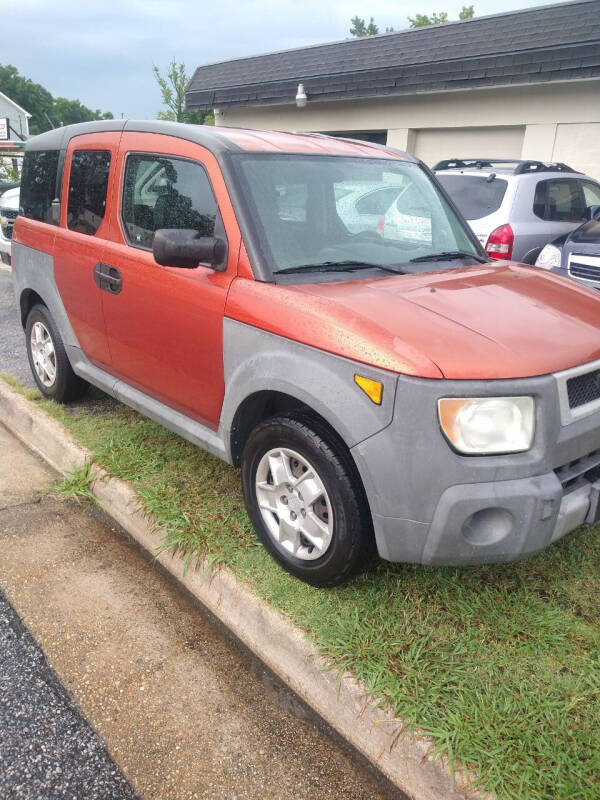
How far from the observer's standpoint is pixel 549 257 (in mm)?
6965

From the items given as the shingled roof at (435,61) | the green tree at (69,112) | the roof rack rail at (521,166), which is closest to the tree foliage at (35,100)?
the green tree at (69,112)

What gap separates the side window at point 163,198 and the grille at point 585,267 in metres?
4.80

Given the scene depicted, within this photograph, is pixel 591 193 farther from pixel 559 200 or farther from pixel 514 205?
pixel 514 205

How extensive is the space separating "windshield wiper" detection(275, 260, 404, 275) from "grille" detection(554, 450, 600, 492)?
1.14 meters

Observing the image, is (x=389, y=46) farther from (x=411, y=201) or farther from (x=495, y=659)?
(x=495, y=659)

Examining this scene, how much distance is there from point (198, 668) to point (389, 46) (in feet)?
46.7

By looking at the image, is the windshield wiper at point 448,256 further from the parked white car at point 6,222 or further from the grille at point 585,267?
the parked white car at point 6,222

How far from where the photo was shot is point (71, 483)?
3.93 metres

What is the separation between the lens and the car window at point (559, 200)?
7.50 metres

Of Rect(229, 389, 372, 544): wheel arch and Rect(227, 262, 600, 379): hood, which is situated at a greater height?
Rect(227, 262, 600, 379): hood

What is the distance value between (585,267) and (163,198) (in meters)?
4.83

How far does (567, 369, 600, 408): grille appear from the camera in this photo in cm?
243

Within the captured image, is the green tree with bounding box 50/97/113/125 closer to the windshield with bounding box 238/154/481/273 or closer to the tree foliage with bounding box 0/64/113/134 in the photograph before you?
the tree foliage with bounding box 0/64/113/134

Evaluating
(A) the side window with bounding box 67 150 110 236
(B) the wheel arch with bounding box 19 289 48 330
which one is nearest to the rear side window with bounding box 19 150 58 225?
(A) the side window with bounding box 67 150 110 236
